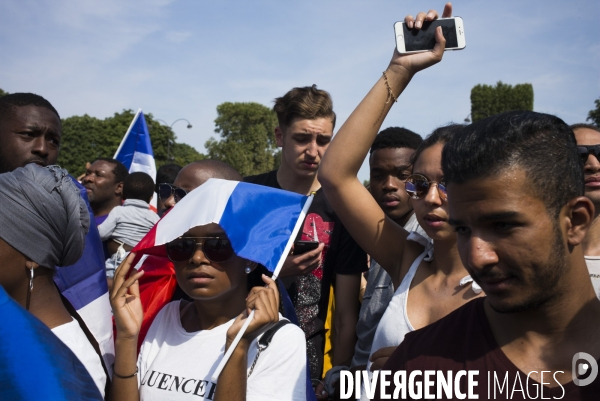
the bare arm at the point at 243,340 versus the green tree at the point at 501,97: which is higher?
the green tree at the point at 501,97

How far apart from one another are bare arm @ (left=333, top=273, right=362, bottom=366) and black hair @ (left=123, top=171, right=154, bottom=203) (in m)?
3.68

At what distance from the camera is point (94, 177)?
6727mm

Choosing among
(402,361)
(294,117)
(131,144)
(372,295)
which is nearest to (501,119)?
(402,361)

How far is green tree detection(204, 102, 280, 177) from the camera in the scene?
67.8 metres

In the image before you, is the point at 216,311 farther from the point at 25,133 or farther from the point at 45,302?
the point at 25,133

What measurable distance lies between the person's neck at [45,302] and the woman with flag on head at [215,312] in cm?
28

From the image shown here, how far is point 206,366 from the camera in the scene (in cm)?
241

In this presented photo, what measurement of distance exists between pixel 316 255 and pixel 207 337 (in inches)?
29.8

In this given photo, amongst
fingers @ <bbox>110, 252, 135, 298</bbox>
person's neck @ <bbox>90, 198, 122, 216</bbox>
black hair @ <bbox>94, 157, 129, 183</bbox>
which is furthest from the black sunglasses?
black hair @ <bbox>94, 157, 129, 183</bbox>

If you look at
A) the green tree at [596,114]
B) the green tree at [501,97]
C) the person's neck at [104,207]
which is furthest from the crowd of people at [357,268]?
the green tree at [501,97]

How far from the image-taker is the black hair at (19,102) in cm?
334

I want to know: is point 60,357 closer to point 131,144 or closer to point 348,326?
point 348,326

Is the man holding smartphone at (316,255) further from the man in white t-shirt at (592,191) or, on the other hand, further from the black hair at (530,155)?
the black hair at (530,155)

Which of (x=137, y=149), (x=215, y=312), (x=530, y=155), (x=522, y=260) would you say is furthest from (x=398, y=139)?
(x=137, y=149)
